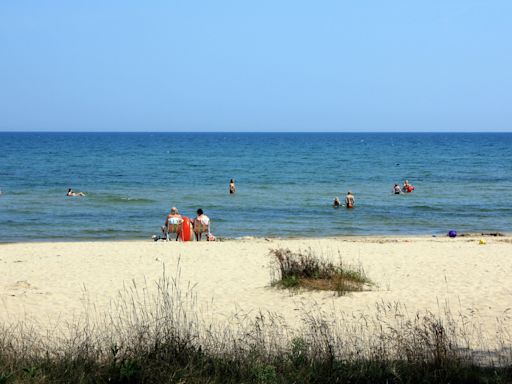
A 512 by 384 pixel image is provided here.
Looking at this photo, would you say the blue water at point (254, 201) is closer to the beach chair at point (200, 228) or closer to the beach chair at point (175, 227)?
the beach chair at point (175, 227)

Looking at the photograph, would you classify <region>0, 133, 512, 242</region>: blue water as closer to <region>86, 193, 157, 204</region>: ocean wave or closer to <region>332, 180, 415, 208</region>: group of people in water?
<region>86, 193, 157, 204</region>: ocean wave

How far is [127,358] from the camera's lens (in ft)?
19.7

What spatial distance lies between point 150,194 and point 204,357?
3345 centimetres

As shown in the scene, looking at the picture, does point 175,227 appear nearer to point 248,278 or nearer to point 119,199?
point 248,278

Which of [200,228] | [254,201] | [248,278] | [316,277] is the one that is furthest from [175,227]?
[254,201]

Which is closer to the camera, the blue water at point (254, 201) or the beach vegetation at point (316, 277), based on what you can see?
the beach vegetation at point (316, 277)

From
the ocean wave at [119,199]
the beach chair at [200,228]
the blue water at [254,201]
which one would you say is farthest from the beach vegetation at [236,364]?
the ocean wave at [119,199]

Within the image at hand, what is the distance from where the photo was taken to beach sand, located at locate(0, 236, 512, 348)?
34.4ft

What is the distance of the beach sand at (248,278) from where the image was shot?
1050cm

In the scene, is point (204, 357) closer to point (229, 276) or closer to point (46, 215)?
point (229, 276)

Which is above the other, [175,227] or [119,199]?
[175,227]

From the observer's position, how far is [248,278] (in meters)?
13.7

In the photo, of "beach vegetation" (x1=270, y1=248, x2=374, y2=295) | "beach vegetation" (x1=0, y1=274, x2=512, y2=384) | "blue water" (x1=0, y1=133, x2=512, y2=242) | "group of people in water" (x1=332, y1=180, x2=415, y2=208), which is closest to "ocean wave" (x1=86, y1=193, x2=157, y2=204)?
"blue water" (x1=0, y1=133, x2=512, y2=242)

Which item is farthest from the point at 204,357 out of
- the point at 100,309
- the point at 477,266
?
the point at 477,266
